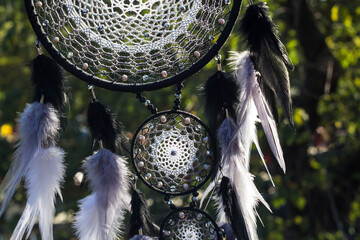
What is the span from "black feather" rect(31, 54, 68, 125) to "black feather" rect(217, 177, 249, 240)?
0.43 metres

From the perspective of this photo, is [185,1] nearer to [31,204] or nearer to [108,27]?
[108,27]

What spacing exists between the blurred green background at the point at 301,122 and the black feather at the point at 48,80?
0.92 metres

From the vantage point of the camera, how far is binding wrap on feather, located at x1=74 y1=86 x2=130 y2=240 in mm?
1171

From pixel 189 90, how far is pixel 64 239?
878mm

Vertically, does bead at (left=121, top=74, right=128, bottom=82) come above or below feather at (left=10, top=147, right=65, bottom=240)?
above

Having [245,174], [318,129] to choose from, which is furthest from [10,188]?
[318,129]

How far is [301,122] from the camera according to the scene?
221cm

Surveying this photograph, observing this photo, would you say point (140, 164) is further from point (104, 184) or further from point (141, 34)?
point (141, 34)

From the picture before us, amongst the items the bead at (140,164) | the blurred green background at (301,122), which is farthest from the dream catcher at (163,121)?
the blurred green background at (301,122)

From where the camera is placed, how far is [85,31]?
3.81ft

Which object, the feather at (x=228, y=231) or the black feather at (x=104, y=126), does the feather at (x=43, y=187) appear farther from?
the feather at (x=228, y=231)

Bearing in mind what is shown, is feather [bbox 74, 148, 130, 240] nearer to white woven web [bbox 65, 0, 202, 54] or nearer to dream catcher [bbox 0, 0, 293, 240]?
dream catcher [bbox 0, 0, 293, 240]

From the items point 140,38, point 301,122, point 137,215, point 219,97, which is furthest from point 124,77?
point 301,122

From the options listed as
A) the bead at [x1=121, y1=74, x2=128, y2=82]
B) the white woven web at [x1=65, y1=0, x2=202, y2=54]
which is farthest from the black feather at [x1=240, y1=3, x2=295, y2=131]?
the bead at [x1=121, y1=74, x2=128, y2=82]
